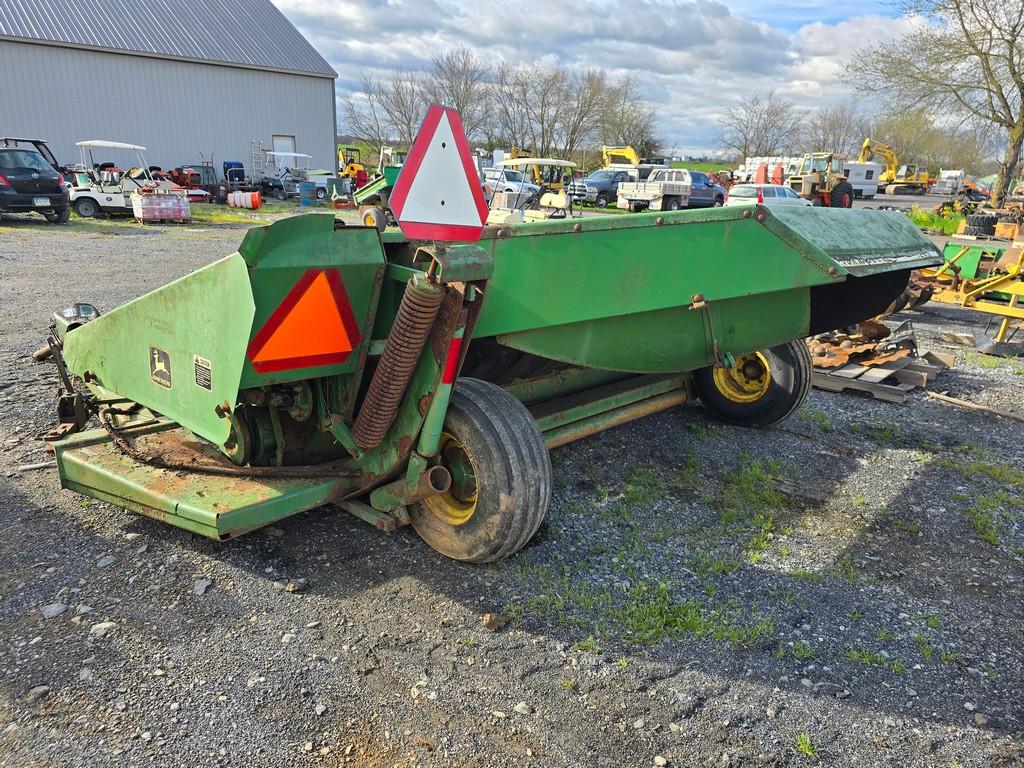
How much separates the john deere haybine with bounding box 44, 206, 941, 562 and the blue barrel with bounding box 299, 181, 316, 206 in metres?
22.3

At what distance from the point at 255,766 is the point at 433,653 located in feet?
2.16

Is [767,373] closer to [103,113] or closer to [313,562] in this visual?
[313,562]

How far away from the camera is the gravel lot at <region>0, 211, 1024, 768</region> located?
2129 mm

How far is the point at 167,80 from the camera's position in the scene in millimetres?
27906

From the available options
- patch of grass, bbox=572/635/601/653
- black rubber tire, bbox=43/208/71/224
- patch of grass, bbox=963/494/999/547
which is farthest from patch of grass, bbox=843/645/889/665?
black rubber tire, bbox=43/208/71/224

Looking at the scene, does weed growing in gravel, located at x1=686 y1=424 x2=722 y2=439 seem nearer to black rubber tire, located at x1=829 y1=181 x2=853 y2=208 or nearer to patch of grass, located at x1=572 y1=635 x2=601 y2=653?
patch of grass, located at x1=572 y1=635 x2=601 y2=653

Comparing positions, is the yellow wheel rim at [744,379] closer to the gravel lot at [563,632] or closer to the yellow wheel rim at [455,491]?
the gravel lot at [563,632]

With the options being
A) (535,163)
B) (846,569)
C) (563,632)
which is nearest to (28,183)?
(535,163)

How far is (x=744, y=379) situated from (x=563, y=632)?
267 centimetres

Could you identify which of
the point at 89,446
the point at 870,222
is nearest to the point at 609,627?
the point at 89,446

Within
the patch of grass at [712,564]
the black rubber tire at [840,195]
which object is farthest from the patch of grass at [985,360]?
the black rubber tire at [840,195]

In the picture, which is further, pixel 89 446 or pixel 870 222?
pixel 870 222

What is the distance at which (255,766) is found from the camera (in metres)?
2.01

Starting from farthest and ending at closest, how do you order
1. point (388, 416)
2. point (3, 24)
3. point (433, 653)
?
point (3, 24) → point (388, 416) → point (433, 653)
